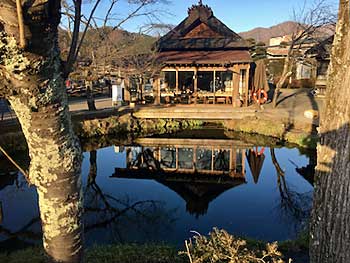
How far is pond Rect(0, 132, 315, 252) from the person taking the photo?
19.1 ft

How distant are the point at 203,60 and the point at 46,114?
45.7 feet

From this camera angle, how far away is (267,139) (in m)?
11.5

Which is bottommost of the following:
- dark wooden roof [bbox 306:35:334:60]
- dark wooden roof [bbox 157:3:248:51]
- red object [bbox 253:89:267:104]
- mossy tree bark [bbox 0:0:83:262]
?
red object [bbox 253:89:267:104]

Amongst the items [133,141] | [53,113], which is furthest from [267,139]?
[53,113]

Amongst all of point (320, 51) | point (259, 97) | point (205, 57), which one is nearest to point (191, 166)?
point (259, 97)

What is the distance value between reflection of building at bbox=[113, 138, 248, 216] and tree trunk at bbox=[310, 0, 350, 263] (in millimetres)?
4664

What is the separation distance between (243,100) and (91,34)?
8844 mm

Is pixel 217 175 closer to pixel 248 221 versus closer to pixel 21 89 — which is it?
pixel 248 221

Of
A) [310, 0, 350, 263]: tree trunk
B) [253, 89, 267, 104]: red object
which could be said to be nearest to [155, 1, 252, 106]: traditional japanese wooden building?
[253, 89, 267, 104]: red object

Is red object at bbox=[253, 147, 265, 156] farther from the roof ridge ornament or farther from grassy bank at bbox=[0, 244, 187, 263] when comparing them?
the roof ridge ornament

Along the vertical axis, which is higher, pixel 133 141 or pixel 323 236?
pixel 323 236

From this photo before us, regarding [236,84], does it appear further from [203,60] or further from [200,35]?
[200,35]

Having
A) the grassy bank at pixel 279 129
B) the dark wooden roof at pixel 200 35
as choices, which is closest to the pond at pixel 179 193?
the grassy bank at pixel 279 129

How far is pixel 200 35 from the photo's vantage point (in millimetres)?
17875
